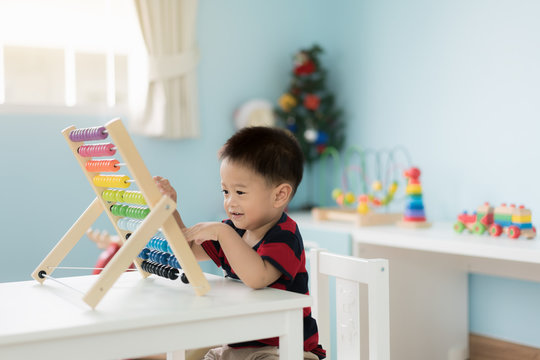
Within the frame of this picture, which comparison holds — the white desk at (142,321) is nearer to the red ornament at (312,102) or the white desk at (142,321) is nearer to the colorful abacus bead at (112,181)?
the colorful abacus bead at (112,181)

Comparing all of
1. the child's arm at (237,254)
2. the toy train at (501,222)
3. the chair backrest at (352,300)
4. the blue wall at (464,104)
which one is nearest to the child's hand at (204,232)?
the child's arm at (237,254)

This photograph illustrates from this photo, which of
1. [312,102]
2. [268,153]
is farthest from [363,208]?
[268,153]

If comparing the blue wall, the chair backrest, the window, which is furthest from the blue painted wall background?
the chair backrest

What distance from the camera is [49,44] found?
2703 millimetres

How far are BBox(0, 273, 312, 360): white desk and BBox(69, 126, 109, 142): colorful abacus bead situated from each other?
29 centimetres

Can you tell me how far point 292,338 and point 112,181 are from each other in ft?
1.55

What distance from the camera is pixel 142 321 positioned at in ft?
3.16

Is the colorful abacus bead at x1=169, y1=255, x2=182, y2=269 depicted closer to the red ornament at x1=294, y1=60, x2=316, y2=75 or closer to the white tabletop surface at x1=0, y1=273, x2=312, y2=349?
the white tabletop surface at x1=0, y1=273, x2=312, y2=349

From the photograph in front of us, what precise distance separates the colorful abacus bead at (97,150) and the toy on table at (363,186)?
4.88ft

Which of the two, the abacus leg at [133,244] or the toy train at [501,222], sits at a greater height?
the abacus leg at [133,244]

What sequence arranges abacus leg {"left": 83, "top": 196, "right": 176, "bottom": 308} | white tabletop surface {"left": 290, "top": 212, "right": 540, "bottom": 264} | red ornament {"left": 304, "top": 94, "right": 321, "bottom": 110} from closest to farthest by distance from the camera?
abacus leg {"left": 83, "top": 196, "right": 176, "bottom": 308} < white tabletop surface {"left": 290, "top": 212, "right": 540, "bottom": 264} < red ornament {"left": 304, "top": 94, "right": 321, "bottom": 110}

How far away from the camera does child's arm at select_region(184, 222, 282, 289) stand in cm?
114

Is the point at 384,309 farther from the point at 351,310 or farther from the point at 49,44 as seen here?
the point at 49,44

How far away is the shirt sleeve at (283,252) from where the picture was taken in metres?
1.18
